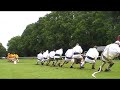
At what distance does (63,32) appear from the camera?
5391 centimetres

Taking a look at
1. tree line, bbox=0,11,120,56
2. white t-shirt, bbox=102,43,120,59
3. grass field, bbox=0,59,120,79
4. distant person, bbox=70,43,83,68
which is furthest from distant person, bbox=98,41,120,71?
tree line, bbox=0,11,120,56

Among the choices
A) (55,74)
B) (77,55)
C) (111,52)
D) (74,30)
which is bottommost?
(55,74)

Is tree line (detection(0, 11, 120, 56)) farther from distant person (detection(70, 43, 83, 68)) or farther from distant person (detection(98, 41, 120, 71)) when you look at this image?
distant person (detection(98, 41, 120, 71))

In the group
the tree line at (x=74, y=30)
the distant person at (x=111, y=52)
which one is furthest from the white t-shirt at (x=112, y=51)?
the tree line at (x=74, y=30)

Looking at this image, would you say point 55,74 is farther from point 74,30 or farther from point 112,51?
point 74,30

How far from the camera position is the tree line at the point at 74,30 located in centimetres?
4701

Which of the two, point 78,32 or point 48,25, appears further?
point 48,25

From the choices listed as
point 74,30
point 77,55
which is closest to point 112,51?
point 77,55

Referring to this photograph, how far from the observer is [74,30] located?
5297 cm
